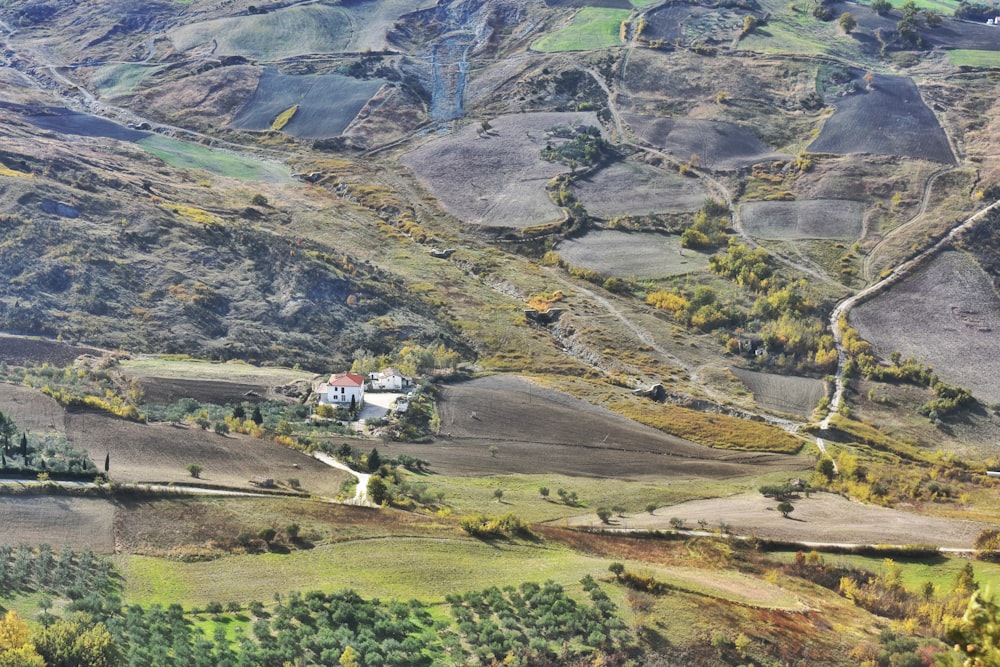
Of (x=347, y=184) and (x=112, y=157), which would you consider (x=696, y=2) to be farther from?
(x=112, y=157)

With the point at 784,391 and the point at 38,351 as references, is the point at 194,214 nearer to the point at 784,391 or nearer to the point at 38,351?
the point at 38,351

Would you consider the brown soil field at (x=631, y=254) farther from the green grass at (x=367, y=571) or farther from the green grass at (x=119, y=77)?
the green grass at (x=119, y=77)

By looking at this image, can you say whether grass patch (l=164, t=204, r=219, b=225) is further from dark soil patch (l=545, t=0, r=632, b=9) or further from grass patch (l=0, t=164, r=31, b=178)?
dark soil patch (l=545, t=0, r=632, b=9)

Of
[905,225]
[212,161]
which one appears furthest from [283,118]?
[905,225]

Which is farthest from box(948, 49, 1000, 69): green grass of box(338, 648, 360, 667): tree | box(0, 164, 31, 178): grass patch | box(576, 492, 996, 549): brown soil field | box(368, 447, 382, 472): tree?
box(338, 648, 360, 667): tree

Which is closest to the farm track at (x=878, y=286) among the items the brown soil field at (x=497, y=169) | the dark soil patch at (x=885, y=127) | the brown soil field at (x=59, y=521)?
the dark soil patch at (x=885, y=127)

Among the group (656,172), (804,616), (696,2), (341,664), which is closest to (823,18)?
(696,2)

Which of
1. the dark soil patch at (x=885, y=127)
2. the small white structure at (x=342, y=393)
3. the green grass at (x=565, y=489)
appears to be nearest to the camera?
the green grass at (x=565, y=489)
